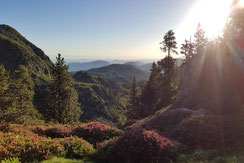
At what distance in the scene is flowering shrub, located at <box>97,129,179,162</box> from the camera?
7284mm

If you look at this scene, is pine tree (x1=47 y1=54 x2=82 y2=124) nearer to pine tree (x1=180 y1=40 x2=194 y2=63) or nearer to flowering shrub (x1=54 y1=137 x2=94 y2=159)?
flowering shrub (x1=54 y1=137 x2=94 y2=159)

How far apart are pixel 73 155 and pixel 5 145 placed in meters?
3.93

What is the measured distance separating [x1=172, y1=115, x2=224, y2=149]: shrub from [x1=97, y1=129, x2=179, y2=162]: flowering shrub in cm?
258

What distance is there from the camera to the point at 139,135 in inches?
328

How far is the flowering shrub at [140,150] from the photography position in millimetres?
7284

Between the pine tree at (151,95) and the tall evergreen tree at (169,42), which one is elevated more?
the tall evergreen tree at (169,42)

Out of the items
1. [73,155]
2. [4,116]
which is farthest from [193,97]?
[4,116]

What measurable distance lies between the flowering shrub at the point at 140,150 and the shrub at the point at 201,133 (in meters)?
2.58

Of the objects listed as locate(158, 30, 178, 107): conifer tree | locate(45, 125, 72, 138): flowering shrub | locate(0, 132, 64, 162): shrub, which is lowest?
locate(45, 125, 72, 138): flowering shrub

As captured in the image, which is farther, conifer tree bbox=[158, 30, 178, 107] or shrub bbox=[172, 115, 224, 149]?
conifer tree bbox=[158, 30, 178, 107]

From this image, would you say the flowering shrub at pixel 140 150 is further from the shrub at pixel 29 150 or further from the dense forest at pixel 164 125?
the shrub at pixel 29 150

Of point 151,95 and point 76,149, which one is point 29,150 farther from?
point 151,95

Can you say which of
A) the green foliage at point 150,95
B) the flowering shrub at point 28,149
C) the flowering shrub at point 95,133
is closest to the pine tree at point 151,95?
the green foliage at point 150,95

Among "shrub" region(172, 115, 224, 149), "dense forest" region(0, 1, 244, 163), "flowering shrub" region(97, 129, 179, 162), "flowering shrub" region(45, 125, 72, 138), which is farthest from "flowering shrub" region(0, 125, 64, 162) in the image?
"shrub" region(172, 115, 224, 149)
